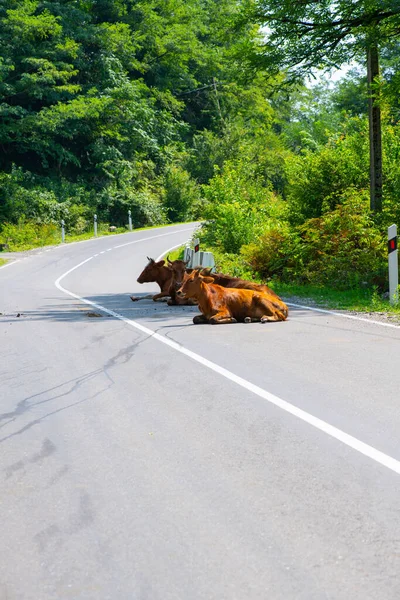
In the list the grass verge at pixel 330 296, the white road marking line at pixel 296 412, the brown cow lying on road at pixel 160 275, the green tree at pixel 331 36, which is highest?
the green tree at pixel 331 36

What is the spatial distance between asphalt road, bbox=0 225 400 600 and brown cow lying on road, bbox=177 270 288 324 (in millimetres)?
1540

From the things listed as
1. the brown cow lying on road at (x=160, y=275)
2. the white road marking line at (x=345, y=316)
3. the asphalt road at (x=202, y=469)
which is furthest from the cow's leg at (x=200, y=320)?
the brown cow lying on road at (x=160, y=275)

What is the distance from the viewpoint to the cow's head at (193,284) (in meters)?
12.1

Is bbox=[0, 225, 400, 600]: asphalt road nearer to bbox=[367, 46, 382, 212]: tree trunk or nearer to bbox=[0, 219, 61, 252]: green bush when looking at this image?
bbox=[367, 46, 382, 212]: tree trunk

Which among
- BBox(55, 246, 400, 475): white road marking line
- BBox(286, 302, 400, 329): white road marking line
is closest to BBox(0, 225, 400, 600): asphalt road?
BBox(55, 246, 400, 475): white road marking line

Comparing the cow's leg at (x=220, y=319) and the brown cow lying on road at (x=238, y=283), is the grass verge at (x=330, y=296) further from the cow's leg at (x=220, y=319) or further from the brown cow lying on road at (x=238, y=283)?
the cow's leg at (x=220, y=319)

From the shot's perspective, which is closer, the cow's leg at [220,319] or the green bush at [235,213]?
the cow's leg at [220,319]

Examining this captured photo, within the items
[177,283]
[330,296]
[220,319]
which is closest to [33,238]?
[177,283]

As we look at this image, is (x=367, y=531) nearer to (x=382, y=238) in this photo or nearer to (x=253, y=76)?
(x=382, y=238)

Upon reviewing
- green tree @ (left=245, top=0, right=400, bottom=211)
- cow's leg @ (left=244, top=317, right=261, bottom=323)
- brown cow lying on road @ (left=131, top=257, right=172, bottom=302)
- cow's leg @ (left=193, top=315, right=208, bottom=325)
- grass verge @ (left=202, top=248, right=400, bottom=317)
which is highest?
green tree @ (left=245, top=0, right=400, bottom=211)

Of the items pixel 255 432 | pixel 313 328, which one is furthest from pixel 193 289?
pixel 255 432

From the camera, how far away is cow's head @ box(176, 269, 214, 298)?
39.7ft

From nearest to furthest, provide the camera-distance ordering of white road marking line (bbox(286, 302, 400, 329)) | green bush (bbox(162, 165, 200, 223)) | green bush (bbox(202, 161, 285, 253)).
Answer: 1. white road marking line (bbox(286, 302, 400, 329))
2. green bush (bbox(202, 161, 285, 253))
3. green bush (bbox(162, 165, 200, 223))

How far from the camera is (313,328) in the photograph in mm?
11555
